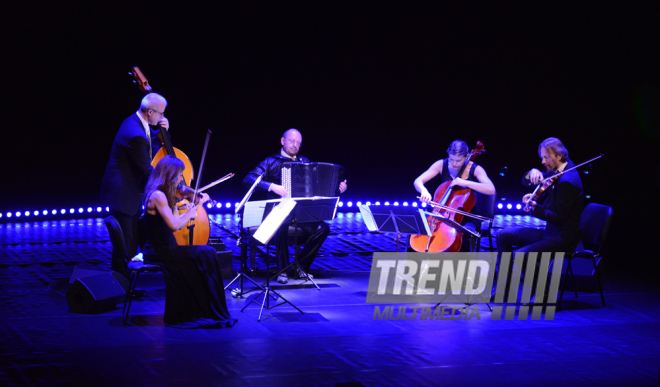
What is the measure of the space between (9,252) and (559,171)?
531 cm

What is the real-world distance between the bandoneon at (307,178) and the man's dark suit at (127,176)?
1.23 meters

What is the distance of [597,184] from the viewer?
34.4 feet

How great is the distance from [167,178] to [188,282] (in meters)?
0.69

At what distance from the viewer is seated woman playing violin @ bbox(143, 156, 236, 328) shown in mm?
Result: 3980

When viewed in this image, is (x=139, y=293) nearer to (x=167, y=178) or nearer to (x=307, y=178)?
(x=167, y=178)

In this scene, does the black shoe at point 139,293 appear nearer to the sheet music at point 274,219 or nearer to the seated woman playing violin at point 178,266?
the seated woman playing violin at point 178,266

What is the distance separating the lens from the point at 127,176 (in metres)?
4.71

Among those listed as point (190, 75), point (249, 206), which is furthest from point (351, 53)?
point (249, 206)

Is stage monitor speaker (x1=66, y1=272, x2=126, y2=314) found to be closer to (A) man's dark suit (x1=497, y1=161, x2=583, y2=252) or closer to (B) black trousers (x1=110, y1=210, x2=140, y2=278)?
(B) black trousers (x1=110, y1=210, x2=140, y2=278)

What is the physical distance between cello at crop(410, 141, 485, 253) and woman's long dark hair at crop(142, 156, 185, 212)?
199 centimetres

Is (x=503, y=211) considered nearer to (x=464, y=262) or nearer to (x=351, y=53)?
(x=351, y=53)

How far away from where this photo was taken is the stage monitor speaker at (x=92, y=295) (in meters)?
4.14

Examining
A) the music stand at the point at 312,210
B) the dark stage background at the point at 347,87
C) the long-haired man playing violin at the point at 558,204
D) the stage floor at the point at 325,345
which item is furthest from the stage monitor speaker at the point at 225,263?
the dark stage background at the point at 347,87

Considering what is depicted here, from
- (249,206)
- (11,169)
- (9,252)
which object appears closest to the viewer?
(249,206)
